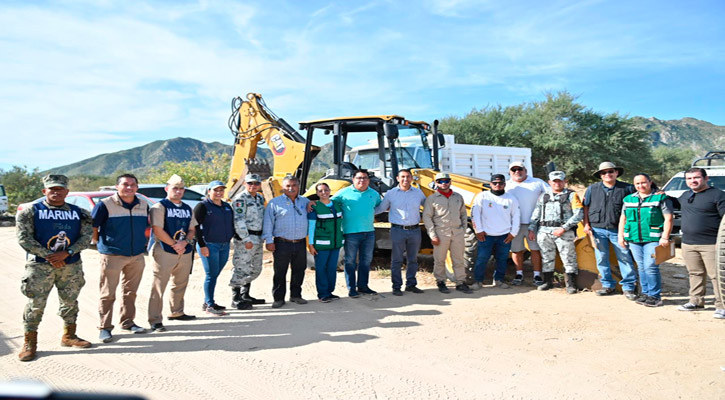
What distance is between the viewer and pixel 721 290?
512 cm

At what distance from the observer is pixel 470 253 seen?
736cm

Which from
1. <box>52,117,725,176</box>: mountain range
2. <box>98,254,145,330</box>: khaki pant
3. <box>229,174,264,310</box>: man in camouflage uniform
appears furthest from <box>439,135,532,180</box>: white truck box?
<box>52,117,725,176</box>: mountain range

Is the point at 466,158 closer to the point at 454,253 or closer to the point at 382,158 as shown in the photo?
the point at 382,158

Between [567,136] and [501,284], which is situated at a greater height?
[567,136]

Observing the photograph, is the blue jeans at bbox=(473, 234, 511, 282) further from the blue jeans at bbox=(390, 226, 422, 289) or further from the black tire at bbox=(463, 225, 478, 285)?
the blue jeans at bbox=(390, 226, 422, 289)

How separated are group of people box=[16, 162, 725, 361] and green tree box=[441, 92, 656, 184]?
17.1 m

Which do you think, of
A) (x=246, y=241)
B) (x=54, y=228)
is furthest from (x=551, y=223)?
(x=54, y=228)

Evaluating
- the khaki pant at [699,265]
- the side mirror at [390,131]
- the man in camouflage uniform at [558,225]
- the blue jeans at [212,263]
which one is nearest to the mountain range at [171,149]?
the side mirror at [390,131]

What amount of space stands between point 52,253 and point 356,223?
356cm

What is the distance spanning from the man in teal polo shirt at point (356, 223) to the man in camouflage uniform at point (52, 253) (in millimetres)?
3149

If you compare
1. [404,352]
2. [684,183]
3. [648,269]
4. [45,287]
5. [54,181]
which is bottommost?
[404,352]

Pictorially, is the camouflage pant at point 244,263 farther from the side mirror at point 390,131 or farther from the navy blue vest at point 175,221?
the side mirror at point 390,131

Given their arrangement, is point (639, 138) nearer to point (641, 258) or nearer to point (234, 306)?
point (641, 258)

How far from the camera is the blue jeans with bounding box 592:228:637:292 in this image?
249 inches
